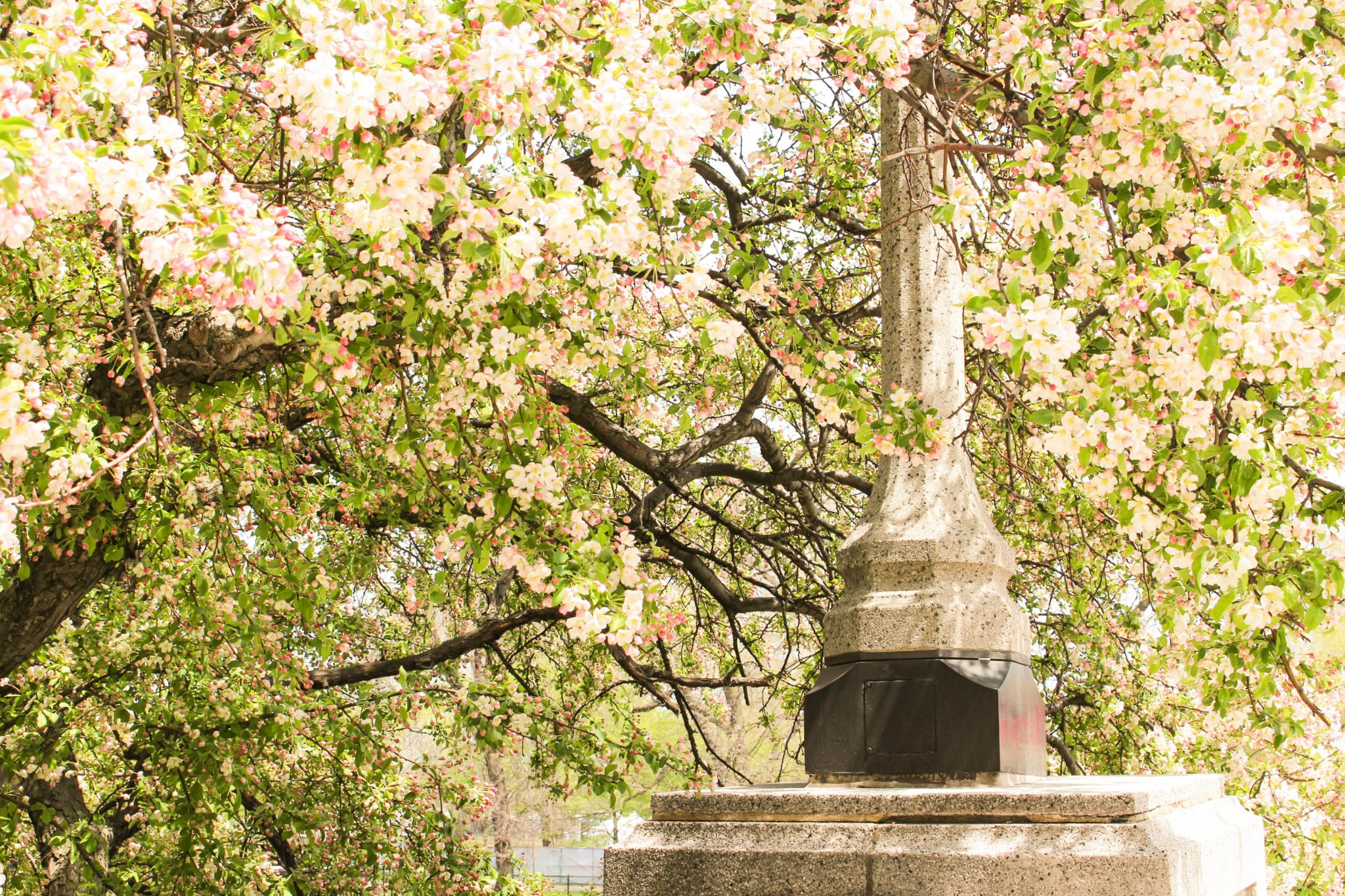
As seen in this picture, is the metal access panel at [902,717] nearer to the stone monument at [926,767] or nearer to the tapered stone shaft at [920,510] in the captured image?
the stone monument at [926,767]

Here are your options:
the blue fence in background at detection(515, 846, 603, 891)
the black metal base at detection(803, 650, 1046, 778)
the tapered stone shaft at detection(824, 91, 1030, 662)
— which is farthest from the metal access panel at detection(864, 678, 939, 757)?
the blue fence in background at detection(515, 846, 603, 891)

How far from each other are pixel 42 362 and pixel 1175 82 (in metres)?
3.65

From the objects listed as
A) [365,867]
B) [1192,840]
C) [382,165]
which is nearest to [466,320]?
[382,165]

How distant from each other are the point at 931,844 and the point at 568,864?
4342 cm

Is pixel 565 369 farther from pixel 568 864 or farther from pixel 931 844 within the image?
pixel 568 864

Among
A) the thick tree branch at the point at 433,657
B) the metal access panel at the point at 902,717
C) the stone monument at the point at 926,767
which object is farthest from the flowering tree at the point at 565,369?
the metal access panel at the point at 902,717

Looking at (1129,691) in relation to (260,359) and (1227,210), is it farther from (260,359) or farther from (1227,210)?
(260,359)

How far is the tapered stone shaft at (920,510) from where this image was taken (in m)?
3.29

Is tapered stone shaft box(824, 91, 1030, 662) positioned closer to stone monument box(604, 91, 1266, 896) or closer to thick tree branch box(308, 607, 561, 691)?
stone monument box(604, 91, 1266, 896)

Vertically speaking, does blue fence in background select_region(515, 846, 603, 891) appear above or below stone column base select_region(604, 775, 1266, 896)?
below

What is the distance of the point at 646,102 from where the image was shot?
2.58 metres

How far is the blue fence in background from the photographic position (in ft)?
126

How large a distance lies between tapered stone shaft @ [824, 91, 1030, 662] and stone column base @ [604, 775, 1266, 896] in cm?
45

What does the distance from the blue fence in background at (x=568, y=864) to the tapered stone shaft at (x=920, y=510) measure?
117ft
